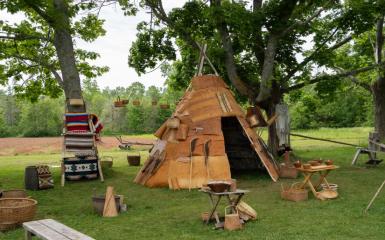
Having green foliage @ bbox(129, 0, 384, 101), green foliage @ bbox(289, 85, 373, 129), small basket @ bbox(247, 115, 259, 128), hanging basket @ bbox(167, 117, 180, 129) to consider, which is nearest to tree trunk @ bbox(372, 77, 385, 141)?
green foliage @ bbox(129, 0, 384, 101)

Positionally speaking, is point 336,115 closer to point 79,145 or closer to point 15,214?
point 79,145

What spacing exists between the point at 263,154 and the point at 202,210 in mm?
4266

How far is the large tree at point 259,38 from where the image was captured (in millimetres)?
13875

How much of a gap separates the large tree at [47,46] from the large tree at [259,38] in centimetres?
198

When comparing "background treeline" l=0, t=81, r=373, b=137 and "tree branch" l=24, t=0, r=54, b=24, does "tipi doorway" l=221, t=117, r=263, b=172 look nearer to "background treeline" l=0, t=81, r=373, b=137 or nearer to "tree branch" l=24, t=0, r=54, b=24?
"tree branch" l=24, t=0, r=54, b=24

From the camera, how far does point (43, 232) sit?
18.4ft

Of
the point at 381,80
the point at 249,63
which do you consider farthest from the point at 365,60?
the point at 249,63

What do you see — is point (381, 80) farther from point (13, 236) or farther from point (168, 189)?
point (13, 236)

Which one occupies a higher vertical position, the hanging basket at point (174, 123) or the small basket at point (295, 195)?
the hanging basket at point (174, 123)

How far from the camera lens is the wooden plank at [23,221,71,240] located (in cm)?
533

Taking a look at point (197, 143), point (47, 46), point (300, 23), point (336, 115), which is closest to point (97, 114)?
point (336, 115)

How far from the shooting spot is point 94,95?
77.9 m

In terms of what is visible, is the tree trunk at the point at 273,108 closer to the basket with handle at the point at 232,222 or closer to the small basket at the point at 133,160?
the small basket at the point at 133,160

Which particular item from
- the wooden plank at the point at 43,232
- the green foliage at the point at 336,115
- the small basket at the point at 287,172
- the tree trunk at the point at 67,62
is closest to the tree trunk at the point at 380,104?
the small basket at the point at 287,172
